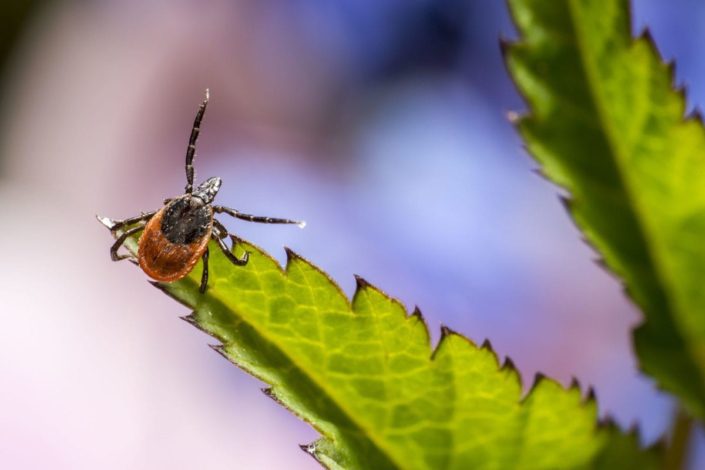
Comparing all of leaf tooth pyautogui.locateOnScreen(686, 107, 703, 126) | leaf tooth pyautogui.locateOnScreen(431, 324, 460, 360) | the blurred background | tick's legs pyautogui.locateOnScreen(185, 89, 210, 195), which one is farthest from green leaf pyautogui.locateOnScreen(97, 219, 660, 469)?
the blurred background

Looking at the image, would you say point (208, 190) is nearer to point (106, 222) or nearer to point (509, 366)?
point (106, 222)

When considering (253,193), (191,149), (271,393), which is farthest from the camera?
(253,193)

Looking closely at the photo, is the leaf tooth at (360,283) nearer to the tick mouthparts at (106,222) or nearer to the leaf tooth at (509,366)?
the leaf tooth at (509,366)

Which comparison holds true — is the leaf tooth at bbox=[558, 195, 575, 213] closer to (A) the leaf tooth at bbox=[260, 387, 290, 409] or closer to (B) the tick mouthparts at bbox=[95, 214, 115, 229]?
(A) the leaf tooth at bbox=[260, 387, 290, 409]

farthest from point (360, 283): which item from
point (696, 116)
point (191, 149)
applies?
point (191, 149)

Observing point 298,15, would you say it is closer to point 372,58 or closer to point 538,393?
point 372,58
